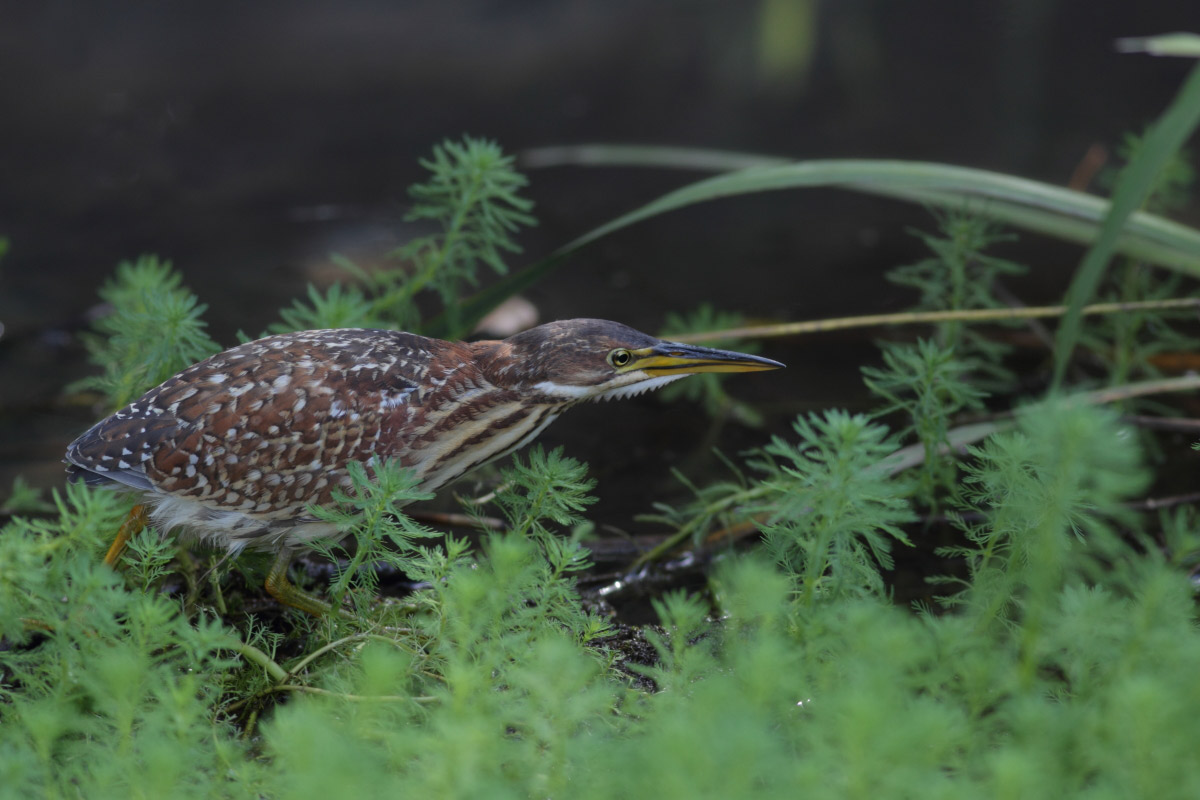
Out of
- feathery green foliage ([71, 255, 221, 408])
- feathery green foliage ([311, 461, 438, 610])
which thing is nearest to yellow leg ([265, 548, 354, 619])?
feathery green foliage ([311, 461, 438, 610])

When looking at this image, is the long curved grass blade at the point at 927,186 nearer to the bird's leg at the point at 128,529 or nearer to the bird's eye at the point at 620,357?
the bird's eye at the point at 620,357

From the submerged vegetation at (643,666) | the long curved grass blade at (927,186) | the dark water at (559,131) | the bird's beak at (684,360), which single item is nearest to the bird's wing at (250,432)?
the submerged vegetation at (643,666)

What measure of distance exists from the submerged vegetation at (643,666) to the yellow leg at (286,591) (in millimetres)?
80

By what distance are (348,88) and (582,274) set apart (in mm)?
2827

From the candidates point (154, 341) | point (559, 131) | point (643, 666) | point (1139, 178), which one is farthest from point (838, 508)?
point (559, 131)

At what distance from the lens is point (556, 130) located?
7.66m

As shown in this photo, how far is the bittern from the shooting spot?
3176mm

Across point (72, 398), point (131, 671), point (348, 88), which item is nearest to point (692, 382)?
point (72, 398)

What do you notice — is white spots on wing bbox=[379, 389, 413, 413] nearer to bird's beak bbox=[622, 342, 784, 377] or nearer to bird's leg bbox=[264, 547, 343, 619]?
bird's leg bbox=[264, 547, 343, 619]

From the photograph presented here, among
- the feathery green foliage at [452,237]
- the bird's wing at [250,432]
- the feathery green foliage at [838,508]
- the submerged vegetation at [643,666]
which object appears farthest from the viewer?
the feathery green foliage at [452,237]

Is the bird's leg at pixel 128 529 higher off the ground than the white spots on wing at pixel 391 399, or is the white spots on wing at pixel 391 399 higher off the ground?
the white spots on wing at pixel 391 399

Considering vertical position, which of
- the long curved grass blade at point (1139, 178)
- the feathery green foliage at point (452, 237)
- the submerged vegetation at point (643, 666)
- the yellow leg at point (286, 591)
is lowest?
the yellow leg at point (286, 591)

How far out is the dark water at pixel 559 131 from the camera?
5883mm

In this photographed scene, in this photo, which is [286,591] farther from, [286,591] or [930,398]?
[930,398]
